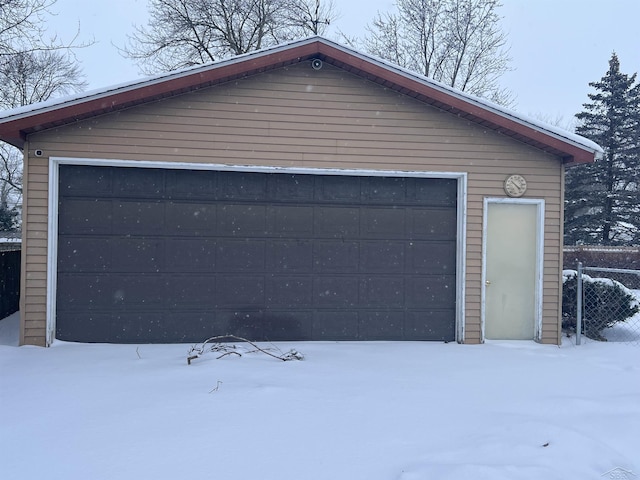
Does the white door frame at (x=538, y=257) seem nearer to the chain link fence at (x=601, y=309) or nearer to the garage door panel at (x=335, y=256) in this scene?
the chain link fence at (x=601, y=309)

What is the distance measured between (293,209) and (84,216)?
2.95 meters

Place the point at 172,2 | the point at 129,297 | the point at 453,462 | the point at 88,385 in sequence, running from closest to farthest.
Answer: the point at 453,462
the point at 88,385
the point at 129,297
the point at 172,2

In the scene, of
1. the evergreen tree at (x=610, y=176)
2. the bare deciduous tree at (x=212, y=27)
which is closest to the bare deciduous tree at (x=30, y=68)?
the bare deciduous tree at (x=212, y=27)

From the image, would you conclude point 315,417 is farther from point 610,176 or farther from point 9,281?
point 610,176

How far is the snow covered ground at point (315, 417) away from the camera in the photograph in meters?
3.50

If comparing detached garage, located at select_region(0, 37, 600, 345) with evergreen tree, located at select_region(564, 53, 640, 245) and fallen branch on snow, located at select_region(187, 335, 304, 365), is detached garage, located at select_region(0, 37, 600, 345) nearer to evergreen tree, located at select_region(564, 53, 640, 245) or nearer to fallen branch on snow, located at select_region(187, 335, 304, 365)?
fallen branch on snow, located at select_region(187, 335, 304, 365)

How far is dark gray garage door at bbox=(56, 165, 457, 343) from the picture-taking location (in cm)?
728

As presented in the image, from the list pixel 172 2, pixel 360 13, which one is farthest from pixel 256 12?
pixel 360 13

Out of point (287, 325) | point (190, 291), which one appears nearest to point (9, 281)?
point (190, 291)

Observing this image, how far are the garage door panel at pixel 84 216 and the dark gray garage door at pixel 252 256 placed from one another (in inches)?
0.6

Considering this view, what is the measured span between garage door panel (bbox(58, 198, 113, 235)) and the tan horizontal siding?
283 millimetres

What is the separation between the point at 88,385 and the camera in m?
5.17

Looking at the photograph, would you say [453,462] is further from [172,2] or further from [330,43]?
[172,2]

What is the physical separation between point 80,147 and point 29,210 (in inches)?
42.3
